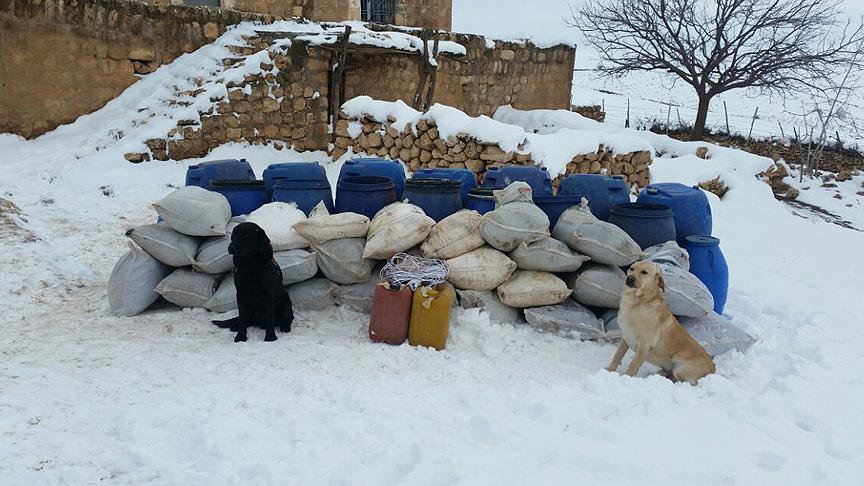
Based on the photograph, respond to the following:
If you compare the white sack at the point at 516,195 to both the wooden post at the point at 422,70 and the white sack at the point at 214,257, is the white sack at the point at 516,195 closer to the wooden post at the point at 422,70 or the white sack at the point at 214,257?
the white sack at the point at 214,257

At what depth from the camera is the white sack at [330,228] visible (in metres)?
3.62

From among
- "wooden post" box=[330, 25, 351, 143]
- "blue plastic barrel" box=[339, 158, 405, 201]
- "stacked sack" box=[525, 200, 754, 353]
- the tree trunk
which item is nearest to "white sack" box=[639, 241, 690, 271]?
"stacked sack" box=[525, 200, 754, 353]

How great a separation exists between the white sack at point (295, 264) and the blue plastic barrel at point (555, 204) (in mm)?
1556

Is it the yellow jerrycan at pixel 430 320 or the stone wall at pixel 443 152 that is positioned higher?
the stone wall at pixel 443 152

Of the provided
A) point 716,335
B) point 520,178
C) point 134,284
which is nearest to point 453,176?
point 520,178

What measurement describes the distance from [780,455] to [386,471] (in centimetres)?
148

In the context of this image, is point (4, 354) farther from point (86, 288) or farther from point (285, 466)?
point (285, 466)

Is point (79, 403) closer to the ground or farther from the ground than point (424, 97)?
Answer: closer to the ground

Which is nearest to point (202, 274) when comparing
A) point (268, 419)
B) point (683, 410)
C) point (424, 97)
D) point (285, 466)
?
point (268, 419)

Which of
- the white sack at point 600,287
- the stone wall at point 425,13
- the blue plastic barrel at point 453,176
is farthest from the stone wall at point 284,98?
the white sack at point 600,287

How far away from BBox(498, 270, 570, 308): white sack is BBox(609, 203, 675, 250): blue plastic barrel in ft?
2.17

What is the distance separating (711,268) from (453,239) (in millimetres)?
1634

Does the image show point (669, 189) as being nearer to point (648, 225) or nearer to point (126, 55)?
point (648, 225)

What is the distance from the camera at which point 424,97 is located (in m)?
10.9
